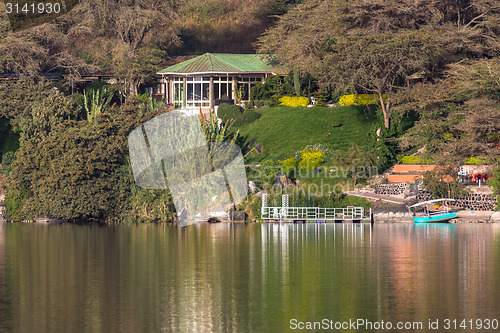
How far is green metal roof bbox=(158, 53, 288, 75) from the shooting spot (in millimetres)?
68438

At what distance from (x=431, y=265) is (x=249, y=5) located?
220 feet

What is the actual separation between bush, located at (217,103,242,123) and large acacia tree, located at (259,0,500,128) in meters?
6.29

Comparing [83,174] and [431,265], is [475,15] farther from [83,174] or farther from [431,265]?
[431,265]

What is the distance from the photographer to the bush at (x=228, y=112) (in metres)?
61.4

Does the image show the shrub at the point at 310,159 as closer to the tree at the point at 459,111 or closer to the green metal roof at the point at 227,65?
the tree at the point at 459,111

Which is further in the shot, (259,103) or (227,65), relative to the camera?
(227,65)

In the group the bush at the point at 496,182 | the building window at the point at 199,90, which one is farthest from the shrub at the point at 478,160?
the building window at the point at 199,90

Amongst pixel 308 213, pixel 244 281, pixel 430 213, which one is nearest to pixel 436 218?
pixel 430 213

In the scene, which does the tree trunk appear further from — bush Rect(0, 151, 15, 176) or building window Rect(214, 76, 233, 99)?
bush Rect(0, 151, 15, 176)

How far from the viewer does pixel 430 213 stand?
45.9m

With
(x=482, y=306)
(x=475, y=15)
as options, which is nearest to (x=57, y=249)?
(x=482, y=306)

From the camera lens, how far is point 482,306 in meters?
19.0

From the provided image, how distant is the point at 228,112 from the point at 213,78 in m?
8.49

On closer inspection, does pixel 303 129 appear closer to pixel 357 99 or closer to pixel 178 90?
pixel 357 99
